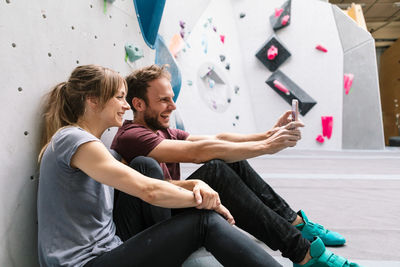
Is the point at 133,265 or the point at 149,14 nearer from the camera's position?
the point at 133,265

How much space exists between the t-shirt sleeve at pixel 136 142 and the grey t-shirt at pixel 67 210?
0.47 meters

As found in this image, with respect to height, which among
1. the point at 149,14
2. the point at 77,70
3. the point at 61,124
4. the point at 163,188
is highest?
the point at 149,14

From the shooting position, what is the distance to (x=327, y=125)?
5.76 meters

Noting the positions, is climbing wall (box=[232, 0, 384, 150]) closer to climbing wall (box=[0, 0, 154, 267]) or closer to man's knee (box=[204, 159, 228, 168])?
man's knee (box=[204, 159, 228, 168])

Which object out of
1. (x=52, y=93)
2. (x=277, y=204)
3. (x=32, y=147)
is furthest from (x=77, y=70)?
(x=277, y=204)

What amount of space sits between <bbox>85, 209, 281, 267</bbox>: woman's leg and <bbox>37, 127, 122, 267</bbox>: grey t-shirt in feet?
0.20

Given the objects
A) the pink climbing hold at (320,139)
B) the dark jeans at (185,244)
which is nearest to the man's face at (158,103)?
the dark jeans at (185,244)

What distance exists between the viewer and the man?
3.83 feet

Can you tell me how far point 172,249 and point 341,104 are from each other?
18.3 feet

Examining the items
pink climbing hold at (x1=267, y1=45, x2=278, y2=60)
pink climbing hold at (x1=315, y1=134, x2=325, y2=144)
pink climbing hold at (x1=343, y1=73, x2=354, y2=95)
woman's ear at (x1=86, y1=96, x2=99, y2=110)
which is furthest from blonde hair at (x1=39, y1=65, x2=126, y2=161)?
pink climbing hold at (x1=343, y1=73, x2=354, y2=95)

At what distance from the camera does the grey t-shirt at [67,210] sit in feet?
2.96

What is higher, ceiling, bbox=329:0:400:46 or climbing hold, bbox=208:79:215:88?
ceiling, bbox=329:0:400:46

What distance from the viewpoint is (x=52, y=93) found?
114 centimetres

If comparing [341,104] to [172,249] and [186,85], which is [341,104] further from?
[172,249]
